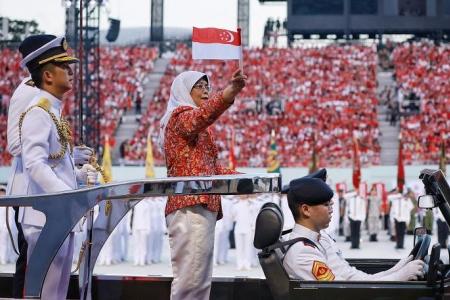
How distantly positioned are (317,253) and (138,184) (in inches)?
40.3

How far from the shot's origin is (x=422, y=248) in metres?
3.74

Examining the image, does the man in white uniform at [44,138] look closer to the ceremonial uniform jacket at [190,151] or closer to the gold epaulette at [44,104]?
the gold epaulette at [44,104]

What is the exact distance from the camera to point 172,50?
42125 millimetres

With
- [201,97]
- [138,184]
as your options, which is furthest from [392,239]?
[138,184]

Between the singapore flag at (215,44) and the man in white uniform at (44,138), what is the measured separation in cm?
55

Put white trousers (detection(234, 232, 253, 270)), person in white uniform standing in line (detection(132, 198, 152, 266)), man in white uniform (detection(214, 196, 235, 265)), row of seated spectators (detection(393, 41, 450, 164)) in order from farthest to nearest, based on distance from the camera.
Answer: row of seated spectators (detection(393, 41, 450, 164)) < man in white uniform (detection(214, 196, 235, 265)) < person in white uniform standing in line (detection(132, 198, 152, 266)) < white trousers (detection(234, 232, 253, 270))

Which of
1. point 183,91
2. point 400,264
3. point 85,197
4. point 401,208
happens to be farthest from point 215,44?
point 401,208

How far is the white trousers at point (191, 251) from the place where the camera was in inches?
154

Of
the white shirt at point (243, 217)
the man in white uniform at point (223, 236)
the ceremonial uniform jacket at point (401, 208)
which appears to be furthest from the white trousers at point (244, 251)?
the ceremonial uniform jacket at point (401, 208)

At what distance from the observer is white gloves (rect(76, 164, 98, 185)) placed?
13.5ft

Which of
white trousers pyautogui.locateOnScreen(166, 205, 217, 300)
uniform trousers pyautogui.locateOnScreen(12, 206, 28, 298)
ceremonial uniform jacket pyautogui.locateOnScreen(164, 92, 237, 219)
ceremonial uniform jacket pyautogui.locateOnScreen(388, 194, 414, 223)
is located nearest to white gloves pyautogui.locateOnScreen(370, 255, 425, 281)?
white trousers pyautogui.locateOnScreen(166, 205, 217, 300)

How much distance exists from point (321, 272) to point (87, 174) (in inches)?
44.9

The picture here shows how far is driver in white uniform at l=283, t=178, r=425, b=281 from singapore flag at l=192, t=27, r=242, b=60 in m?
0.65

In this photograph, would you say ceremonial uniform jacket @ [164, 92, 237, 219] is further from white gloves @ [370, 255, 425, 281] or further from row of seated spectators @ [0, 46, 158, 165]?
row of seated spectators @ [0, 46, 158, 165]
